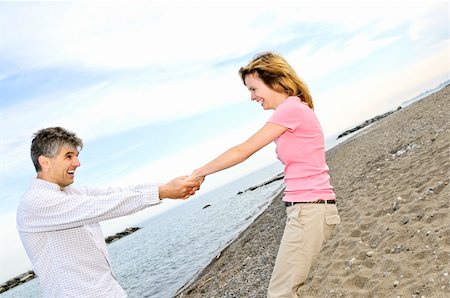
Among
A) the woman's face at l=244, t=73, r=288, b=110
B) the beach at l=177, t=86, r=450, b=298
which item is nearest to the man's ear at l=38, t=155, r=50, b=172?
the woman's face at l=244, t=73, r=288, b=110

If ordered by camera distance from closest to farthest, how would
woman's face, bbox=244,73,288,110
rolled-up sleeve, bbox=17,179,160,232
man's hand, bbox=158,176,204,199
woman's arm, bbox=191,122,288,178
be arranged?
1. rolled-up sleeve, bbox=17,179,160,232
2. woman's arm, bbox=191,122,288,178
3. woman's face, bbox=244,73,288,110
4. man's hand, bbox=158,176,204,199

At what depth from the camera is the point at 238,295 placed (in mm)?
10648

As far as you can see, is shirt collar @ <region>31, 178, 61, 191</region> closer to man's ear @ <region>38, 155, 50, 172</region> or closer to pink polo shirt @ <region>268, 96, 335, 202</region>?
man's ear @ <region>38, 155, 50, 172</region>

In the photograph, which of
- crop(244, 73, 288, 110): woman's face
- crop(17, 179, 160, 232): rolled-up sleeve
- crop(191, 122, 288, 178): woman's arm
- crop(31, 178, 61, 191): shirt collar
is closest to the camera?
crop(17, 179, 160, 232): rolled-up sleeve

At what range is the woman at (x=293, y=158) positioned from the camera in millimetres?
3652

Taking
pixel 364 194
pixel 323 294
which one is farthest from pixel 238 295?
pixel 364 194

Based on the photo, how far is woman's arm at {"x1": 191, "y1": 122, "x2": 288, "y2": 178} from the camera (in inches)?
143

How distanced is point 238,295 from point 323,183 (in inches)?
303

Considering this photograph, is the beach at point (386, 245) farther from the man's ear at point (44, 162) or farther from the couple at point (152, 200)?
the man's ear at point (44, 162)

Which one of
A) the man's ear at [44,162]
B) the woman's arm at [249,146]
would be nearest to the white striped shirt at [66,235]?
the man's ear at [44,162]

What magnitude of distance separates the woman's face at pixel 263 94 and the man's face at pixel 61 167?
168 cm

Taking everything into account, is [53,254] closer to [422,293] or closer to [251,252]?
[422,293]

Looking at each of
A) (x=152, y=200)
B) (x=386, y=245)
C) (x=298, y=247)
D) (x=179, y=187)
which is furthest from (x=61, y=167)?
(x=386, y=245)

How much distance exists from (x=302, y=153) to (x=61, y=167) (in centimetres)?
206
